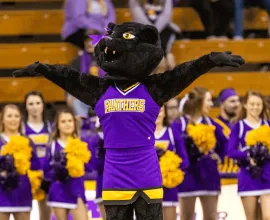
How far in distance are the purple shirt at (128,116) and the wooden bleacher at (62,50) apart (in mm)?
5240

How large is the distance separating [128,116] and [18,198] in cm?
185

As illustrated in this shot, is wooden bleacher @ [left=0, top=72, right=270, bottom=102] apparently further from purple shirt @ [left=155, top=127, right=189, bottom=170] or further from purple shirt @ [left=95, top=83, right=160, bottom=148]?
purple shirt @ [left=95, top=83, right=160, bottom=148]

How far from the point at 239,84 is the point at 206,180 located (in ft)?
11.7

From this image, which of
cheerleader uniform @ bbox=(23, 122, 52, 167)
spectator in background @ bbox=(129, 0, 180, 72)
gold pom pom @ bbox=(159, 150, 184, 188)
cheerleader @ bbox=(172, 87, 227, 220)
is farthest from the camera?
spectator in background @ bbox=(129, 0, 180, 72)

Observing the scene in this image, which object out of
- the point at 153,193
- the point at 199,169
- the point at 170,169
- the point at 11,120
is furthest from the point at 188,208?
the point at 153,193

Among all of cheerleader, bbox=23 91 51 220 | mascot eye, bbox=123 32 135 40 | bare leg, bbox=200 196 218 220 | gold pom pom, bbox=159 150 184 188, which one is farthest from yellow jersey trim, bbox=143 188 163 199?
cheerleader, bbox=23 91 51 220

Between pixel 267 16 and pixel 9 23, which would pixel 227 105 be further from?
pixel 9 23

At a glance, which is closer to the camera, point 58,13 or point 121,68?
point 121,68

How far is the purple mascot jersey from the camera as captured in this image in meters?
4.80

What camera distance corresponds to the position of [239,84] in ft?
33.8

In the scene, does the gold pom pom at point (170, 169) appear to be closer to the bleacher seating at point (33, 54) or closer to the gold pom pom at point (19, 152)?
the gold pom pom at point (19, 152)

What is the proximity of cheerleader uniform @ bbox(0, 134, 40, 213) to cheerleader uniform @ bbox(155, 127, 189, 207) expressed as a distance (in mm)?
965

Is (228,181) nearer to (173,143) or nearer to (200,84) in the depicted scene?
(200,84)

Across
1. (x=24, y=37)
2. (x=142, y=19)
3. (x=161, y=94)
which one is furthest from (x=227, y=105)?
(x=161, y=94)
